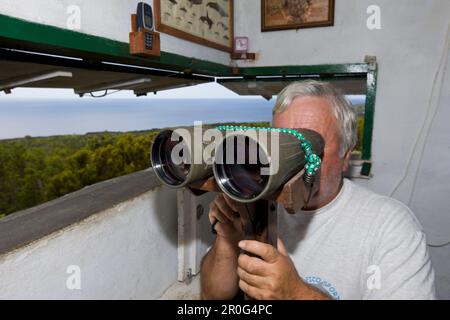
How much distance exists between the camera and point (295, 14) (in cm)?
205

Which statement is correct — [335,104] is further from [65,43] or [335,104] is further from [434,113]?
[434,113]

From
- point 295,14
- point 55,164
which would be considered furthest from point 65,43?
point 295,14

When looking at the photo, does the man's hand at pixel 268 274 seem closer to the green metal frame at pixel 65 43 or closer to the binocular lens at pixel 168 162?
the binocular lens at pixel 168 162

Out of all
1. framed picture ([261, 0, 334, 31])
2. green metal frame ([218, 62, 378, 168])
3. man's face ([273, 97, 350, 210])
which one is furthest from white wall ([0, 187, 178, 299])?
framed picture ([261, 0, 334, 31])

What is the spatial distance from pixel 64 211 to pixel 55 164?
63cm

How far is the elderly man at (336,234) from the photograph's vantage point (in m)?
0.93

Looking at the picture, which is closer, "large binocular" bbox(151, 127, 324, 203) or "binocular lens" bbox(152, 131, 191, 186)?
"large binocular" bbox(151, 127, 324, 203)

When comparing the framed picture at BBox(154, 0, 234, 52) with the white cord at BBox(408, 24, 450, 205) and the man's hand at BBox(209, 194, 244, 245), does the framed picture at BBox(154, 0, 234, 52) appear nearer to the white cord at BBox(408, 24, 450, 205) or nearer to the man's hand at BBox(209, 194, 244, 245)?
the man's hand at BBox(209, 194, 244, 245)

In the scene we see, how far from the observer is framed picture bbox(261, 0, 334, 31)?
6.54 feet

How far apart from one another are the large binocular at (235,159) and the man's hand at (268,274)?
154mm

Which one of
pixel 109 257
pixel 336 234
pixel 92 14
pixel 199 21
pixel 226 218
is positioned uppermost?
pixel 199 21

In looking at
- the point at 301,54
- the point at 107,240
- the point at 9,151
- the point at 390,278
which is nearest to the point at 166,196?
the point at 107,240

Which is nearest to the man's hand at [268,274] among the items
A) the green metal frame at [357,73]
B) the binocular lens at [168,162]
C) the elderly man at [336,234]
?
the elderly man at [336,234]
